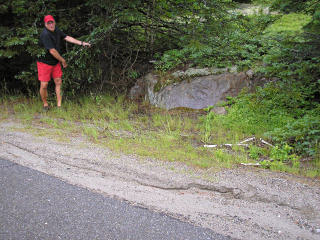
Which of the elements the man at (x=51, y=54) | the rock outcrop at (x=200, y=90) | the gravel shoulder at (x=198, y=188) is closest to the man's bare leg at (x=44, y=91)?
the man at (x=51, y=54)

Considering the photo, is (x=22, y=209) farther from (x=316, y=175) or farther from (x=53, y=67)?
(x=53, y=67)

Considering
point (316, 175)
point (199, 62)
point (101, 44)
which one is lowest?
point (316, 175)

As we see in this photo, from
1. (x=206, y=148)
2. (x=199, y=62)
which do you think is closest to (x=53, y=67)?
(x=199, y=62)

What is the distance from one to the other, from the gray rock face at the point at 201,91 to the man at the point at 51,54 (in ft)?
7.42

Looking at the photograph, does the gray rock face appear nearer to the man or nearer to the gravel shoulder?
the man

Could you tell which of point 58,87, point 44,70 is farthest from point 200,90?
point 44,70

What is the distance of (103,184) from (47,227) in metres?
0.98

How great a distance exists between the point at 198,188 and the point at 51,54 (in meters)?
4.76

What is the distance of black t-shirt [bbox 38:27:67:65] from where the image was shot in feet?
21.6

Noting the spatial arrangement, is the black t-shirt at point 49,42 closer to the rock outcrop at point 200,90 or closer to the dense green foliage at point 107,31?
the dense green foliage at point 107,31

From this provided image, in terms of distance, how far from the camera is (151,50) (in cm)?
877

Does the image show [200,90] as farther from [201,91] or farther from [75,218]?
[75,218]

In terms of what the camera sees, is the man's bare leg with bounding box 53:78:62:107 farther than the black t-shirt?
Yes

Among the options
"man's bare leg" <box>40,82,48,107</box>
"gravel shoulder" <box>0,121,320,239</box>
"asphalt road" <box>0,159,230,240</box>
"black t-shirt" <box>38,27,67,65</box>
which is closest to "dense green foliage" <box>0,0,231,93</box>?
"black t-shirt" <box>38,27,67,65</box>
